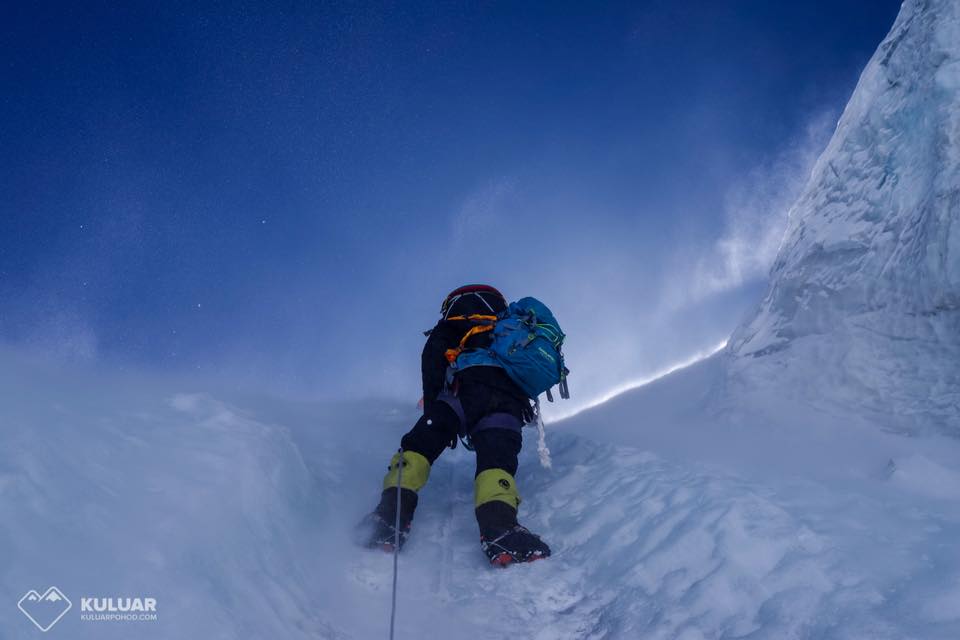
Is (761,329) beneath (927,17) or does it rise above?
beneath

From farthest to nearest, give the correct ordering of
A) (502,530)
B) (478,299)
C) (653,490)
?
(478,299) < (653,490) < (502,530)

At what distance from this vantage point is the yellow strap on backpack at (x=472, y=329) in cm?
491

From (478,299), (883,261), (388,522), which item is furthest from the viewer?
(478,299)

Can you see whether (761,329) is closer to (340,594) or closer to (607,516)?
(607,516)

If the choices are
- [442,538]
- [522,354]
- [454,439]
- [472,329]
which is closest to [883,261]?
[522,354]

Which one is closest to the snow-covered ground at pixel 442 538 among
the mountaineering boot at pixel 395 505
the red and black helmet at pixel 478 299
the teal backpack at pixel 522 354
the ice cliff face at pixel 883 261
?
the mountaineering boot at pixel 395 505

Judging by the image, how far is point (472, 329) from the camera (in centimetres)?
504

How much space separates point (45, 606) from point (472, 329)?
12.1ft

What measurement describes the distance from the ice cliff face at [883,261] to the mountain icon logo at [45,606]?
5.13 metres

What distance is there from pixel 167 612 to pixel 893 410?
200 inches

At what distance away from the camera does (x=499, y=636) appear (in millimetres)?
A: 2781

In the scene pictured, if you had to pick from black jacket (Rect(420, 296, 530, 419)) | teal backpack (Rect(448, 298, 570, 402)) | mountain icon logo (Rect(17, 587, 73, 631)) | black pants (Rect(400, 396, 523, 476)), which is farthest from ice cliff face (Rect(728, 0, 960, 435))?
mountain icon logo (Rect(17, 587, 73, 631))

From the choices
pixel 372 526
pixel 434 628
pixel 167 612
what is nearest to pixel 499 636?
pixel 434 628

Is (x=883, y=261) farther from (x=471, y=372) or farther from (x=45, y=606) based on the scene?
(x=45, y=606)
